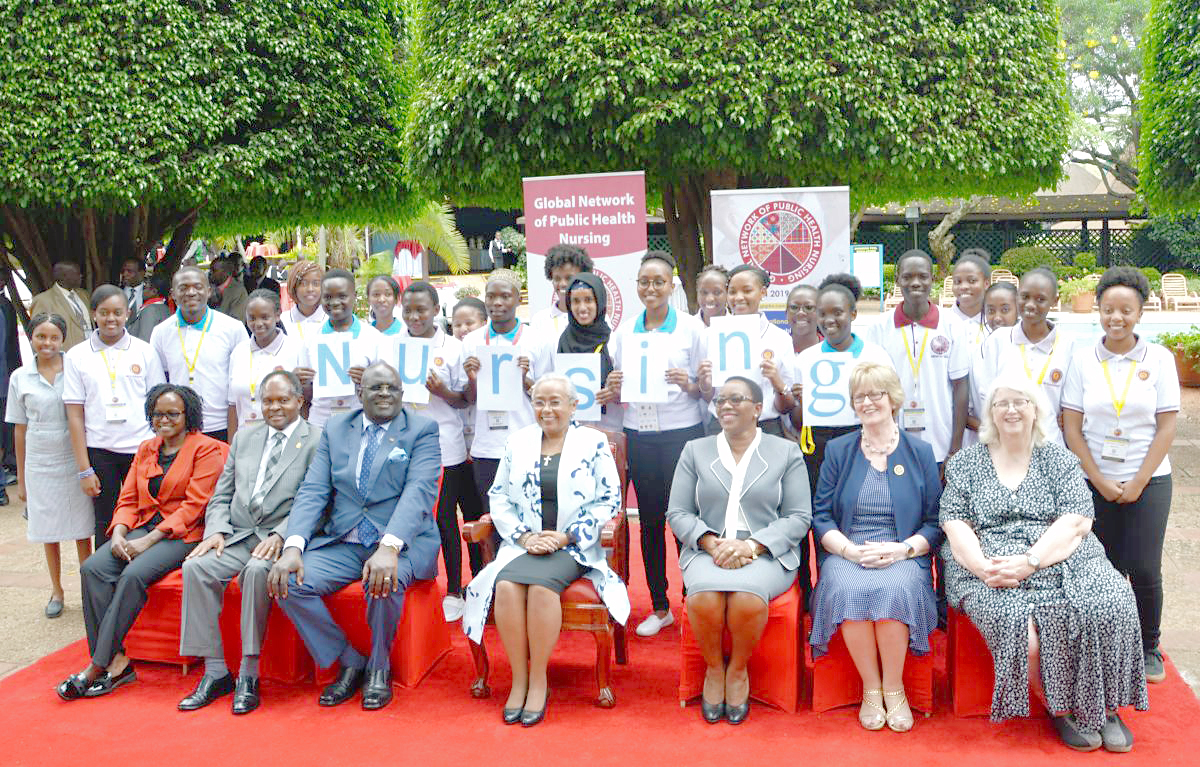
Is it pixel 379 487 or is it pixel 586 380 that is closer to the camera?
pixel 379 487

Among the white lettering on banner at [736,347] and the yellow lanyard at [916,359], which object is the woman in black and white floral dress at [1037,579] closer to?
the yellow lanyard at [916,359]

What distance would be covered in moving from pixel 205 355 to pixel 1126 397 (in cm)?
526

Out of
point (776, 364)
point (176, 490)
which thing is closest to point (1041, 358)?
point (776, 364)

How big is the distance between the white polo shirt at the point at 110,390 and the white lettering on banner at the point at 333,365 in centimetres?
114

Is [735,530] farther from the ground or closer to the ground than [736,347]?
closer to the ground

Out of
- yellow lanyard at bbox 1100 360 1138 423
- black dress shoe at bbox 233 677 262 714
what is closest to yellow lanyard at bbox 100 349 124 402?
black dress shoe at bbox 233 677 262 714

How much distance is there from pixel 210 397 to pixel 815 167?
235 inches

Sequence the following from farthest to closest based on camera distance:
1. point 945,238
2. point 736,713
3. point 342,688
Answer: point 945,238 < point 342,688 < point 736,713

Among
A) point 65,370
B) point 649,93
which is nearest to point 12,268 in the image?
point 65,370

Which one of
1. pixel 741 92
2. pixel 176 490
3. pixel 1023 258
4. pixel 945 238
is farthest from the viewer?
pixel 945 238

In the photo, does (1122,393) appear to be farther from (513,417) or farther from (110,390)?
(110,390)

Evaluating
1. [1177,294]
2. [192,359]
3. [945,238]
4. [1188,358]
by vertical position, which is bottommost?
[1188,358]

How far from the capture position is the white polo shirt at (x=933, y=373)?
18.3ft

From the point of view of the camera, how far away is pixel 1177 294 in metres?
28.3
